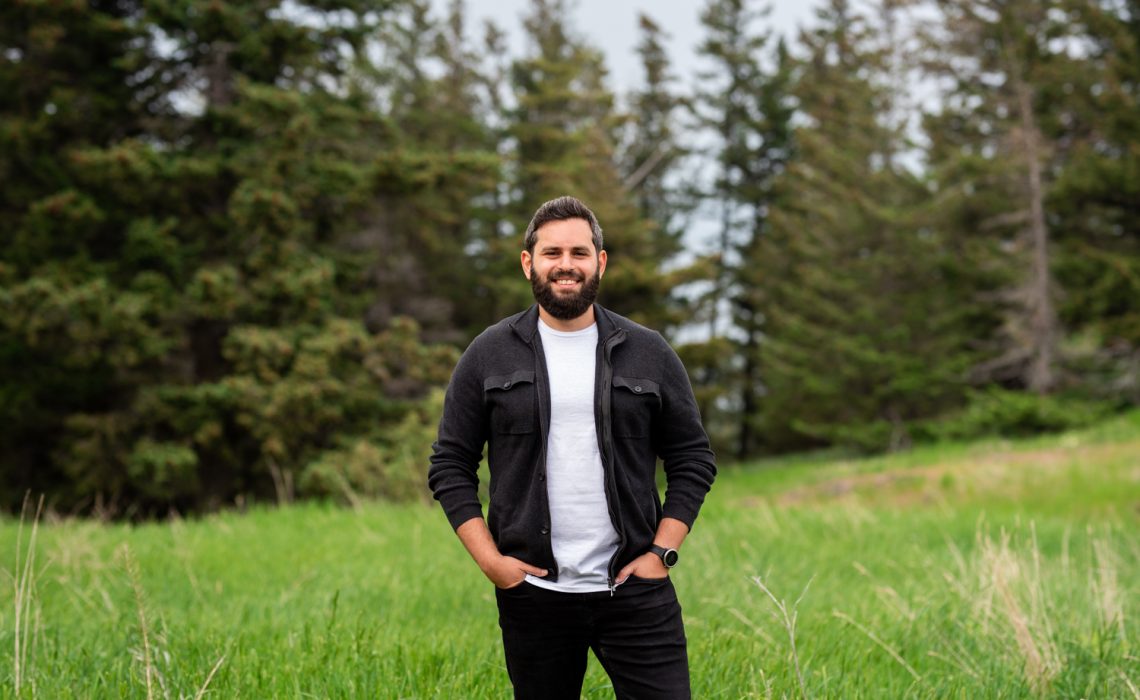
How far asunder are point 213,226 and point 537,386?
15.9m

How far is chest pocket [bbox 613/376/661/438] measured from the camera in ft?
8.05

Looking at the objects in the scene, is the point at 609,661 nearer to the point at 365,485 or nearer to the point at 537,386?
the point at 537,386

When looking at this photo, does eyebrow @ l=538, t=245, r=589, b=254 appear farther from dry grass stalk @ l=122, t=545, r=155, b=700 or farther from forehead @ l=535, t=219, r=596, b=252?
dry grass stalk @ l=122, t=545, r=155, b=700

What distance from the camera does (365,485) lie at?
13609 millimetres

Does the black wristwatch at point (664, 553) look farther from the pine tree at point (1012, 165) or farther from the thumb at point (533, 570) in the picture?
the pine tree at point (1012, 165)

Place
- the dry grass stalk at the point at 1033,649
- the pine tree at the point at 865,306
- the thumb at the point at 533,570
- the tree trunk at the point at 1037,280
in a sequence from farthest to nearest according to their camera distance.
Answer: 1. the pine tree at the point at 865,306
2. the tree trunk at the point at 1037,280
3. the dry grass stalk at the point at 1033,649
4. the thumb at the point at 533,570

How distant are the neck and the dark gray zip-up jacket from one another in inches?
1.2

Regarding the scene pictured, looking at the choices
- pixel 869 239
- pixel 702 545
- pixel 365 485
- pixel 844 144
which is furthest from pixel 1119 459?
pixel 844 144

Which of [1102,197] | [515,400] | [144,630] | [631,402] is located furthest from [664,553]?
[1102,197]

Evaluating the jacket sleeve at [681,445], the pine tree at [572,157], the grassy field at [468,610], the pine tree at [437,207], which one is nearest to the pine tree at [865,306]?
the pine tree at [572,157]

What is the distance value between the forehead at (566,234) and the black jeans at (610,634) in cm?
95

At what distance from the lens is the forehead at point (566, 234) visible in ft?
8.10

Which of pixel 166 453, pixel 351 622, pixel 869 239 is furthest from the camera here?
pixel 869 239

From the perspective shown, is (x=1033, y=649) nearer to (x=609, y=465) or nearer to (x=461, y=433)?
(x=609, y=465)
